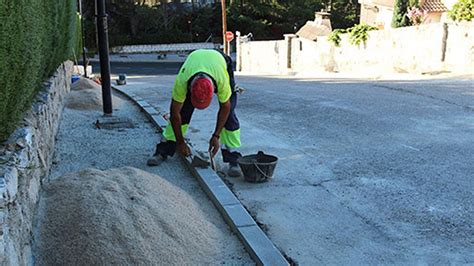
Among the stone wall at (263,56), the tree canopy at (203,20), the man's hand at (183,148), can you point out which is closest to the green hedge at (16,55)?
the man's hand at (183,148)

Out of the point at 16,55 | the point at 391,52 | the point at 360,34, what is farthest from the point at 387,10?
the point at 16,55

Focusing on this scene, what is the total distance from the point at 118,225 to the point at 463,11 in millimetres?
18788

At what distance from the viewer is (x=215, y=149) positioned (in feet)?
16.4

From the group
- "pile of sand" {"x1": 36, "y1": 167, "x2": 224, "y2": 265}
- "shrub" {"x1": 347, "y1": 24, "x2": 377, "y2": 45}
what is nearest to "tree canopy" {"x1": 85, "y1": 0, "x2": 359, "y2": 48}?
"shrub" {"x1": 347, "y1": 24, "x2": 377, "y2": 45}

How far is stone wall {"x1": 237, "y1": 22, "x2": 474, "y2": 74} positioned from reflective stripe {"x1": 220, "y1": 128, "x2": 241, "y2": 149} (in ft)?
42.9

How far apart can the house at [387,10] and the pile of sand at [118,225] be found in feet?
74.3

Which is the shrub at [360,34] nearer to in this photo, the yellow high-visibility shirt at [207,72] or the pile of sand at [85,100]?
the pile of sand at [85,100]

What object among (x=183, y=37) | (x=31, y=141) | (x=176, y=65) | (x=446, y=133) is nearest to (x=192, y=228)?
(x=31, y=141)

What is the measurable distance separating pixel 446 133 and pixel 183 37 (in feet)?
139

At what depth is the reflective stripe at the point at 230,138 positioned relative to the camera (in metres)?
5.22

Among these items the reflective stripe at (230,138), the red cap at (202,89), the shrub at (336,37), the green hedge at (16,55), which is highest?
the shrub at (336,37)

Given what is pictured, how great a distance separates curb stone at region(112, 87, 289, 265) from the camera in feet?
10.8

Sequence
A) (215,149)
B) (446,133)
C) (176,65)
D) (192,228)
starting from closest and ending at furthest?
(192,228) → (215,149) → (446,133) → (176,65)

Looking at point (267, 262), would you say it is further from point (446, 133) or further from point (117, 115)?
point (117, 115)
